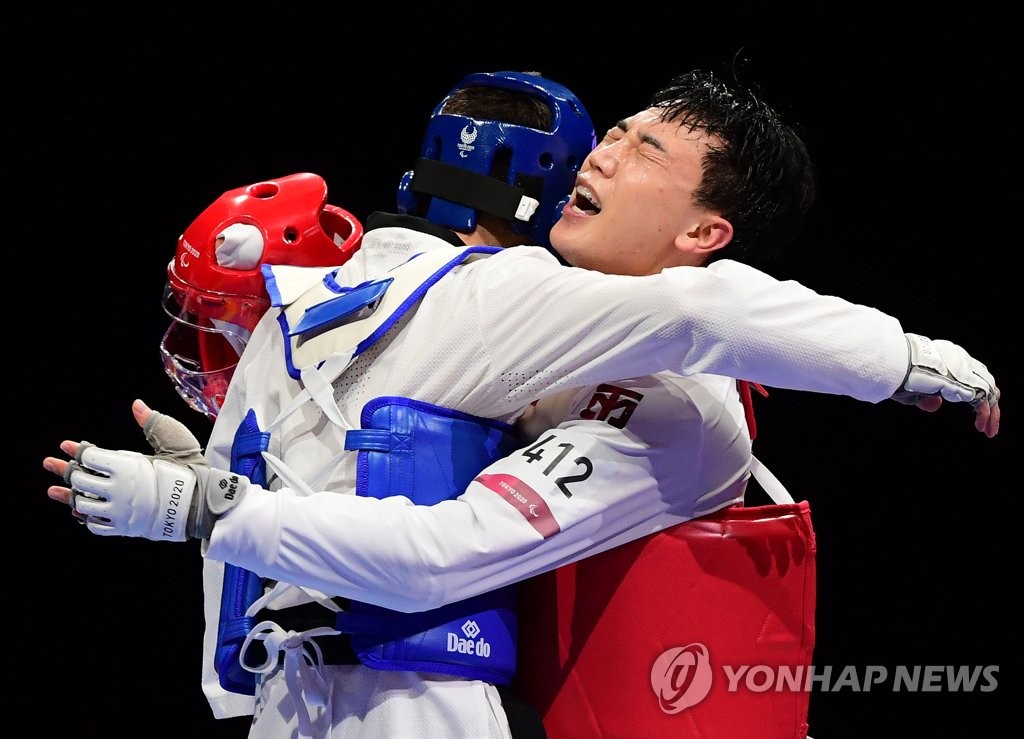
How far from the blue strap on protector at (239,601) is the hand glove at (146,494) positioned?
0.31 meters

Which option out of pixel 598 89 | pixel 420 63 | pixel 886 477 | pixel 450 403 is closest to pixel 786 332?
pixel 450 403

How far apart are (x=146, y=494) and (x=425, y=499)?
44 cm

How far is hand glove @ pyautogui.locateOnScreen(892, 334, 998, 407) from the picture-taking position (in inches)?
76.8

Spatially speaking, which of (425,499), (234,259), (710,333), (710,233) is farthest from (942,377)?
(234,259)

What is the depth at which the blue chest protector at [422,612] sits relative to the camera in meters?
1.99

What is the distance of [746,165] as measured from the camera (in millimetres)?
2426

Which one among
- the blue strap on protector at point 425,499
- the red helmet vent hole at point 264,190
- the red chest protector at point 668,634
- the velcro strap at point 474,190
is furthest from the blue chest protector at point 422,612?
the red helmet vent hole at point 264,190

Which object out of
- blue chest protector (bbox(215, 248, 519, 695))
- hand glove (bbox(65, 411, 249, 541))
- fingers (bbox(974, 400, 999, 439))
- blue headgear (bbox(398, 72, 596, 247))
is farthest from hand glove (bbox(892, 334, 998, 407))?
hand glove (bbox(65, 411, 249, 541))

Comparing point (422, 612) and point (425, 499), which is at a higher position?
point (425, 499)

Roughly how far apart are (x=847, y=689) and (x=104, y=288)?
2.06 meters

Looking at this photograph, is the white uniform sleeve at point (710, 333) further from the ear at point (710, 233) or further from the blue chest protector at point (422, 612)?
the ear at point (710, 233)

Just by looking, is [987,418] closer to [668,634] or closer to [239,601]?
[668,634]

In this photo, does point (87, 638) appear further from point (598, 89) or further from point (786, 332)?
point (786, 332)

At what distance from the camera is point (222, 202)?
A: 99.7 inches
